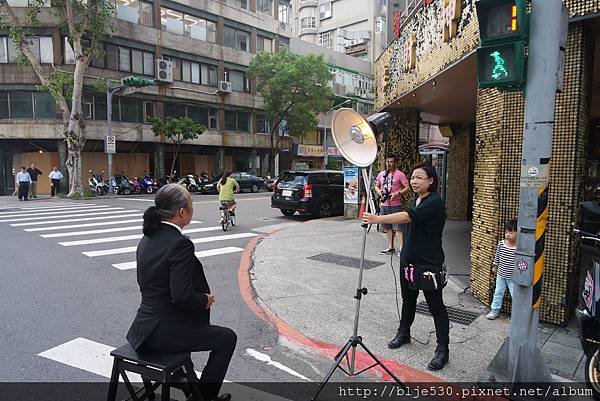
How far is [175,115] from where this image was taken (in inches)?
1208

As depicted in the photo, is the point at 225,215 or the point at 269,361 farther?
the point at 225,215

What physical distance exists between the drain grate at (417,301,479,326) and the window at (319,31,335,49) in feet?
179

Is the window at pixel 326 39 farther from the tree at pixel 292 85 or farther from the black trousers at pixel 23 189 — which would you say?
the black trousers at pixel 23 189

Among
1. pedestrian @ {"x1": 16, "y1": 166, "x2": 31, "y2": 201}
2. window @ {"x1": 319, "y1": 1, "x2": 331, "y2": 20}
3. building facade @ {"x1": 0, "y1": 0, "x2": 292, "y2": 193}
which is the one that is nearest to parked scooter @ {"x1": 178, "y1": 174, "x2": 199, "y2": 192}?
building facade @ {"x1": 0, "y1": 0, "x2": 292, "y2": 193}

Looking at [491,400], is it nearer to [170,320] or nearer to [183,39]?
[170,320]

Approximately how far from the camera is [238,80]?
34969mm

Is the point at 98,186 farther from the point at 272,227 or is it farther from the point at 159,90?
the point at 272,227

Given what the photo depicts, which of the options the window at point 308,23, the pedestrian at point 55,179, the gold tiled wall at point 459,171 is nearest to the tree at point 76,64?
the pedestrian at point 55,179

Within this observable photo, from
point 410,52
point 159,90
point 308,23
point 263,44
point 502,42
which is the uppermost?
point 308,23

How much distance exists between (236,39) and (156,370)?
35.7 metres

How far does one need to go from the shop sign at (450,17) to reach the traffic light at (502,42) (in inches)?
111

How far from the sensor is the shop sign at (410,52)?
26.4 feet

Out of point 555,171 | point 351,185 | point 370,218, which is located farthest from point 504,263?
point 351,185

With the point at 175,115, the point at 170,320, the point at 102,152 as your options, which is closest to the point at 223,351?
the point at 170,320
